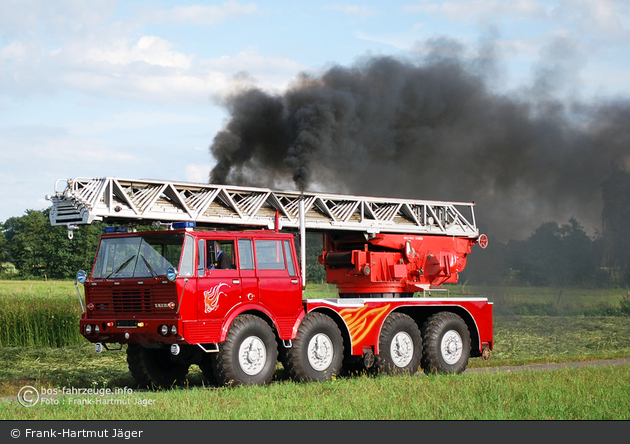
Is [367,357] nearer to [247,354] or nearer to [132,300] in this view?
[247,354]

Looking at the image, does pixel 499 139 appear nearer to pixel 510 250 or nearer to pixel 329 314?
pixel 510 250

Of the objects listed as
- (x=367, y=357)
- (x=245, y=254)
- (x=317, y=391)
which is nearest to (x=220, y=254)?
(x=245, y=254)

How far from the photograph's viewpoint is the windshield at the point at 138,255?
468 inches

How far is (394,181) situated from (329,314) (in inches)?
359

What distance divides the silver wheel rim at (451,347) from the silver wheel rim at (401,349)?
0.86m

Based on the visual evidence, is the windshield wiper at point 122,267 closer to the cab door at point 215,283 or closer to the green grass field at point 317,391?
the cab door at point 215,283

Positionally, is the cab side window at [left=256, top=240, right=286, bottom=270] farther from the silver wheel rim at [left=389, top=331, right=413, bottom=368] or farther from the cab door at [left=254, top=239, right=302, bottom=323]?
the silver wheel rim at [left=389, top=331, right=413, bottom=368]

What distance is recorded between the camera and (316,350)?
→ 522 inches

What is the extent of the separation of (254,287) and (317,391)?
83.1 inches

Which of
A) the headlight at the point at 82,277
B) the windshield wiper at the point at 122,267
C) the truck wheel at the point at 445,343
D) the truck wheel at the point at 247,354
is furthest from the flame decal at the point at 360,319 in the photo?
the headlight at the point at 82,277

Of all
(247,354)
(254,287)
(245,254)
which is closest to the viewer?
(247,354)

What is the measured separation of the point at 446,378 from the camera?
43.7ft

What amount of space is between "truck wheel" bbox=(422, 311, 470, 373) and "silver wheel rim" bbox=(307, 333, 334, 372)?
2583mm
